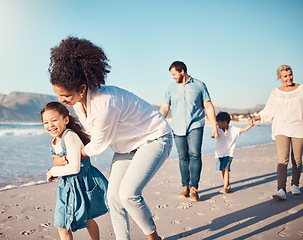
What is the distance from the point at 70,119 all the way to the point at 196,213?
2261 millimetres

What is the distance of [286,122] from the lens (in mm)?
4344

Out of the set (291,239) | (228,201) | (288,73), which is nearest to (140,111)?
(291,239)

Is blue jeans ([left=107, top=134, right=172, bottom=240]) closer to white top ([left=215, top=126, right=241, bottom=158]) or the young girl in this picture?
the young girl

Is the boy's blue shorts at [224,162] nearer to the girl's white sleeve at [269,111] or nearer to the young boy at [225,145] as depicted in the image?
the young boy at [225,145]

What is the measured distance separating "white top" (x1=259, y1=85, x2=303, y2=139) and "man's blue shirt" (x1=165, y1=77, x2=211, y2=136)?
1.15m

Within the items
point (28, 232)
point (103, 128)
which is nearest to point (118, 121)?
point (103, 128)

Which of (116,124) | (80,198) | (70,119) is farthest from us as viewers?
(70,119)

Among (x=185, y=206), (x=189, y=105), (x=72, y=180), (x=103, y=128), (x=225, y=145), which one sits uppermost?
(x=103, y=128)

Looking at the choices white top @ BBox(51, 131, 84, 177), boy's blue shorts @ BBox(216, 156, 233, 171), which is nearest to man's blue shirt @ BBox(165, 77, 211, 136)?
boy's blue shorts @ BBox(216, 156, 233, 171)

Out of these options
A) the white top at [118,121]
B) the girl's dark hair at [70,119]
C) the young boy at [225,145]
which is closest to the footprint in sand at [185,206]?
the young boy at [225,145]

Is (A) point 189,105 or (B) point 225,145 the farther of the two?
(B) point 225,145

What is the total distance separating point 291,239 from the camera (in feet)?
9.18

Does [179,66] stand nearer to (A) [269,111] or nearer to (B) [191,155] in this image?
(B) [191,155]

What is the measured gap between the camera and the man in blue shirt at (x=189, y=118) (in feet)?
14.3
